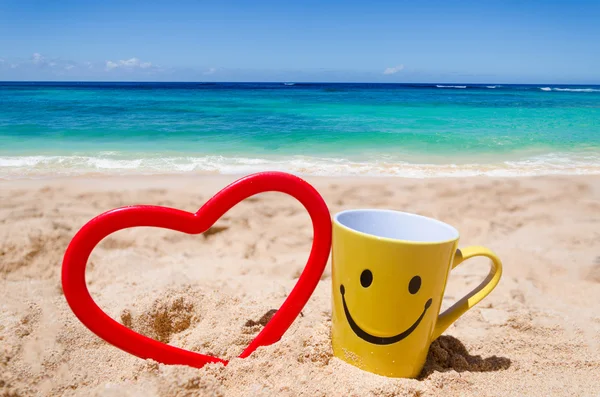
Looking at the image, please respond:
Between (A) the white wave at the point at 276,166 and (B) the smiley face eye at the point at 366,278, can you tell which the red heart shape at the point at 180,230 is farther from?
(A) the white wave at the point at 276,166

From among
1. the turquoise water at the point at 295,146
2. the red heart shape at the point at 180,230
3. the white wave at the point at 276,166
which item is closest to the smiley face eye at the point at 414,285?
the red heart shape at the point at 180,230

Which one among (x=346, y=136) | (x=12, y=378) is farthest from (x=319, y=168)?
(x=12, y=378)

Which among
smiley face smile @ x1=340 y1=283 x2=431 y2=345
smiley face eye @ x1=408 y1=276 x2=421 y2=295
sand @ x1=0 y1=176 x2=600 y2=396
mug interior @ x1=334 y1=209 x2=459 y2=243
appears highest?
mug interior @ x1=334 y1=209 x2=459 y2=243

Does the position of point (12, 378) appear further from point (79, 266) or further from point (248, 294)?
point (248, 294)

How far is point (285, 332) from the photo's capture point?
169cm

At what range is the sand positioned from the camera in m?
1.41

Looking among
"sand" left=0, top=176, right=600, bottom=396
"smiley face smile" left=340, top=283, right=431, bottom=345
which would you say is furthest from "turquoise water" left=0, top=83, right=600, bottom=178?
"smiley face smile" left=340, top=283, right=431, bottom=345

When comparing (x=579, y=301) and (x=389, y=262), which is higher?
(x=389, y=262)

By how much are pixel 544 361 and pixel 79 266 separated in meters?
1.59

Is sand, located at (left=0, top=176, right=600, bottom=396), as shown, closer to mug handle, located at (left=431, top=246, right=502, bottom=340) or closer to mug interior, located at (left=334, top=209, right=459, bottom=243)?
mug handle, located at (left=431, top=246, right=502, bottom=340)

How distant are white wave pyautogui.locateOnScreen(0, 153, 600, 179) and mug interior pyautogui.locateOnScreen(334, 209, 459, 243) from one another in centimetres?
406

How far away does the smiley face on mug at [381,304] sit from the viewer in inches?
50.6

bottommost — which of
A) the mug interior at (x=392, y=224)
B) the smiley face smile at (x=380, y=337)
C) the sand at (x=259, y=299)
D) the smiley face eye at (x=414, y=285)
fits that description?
the sand at (x=259, y=299)

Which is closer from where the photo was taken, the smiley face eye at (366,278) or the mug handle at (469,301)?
the smiley face eye at (366,278)
